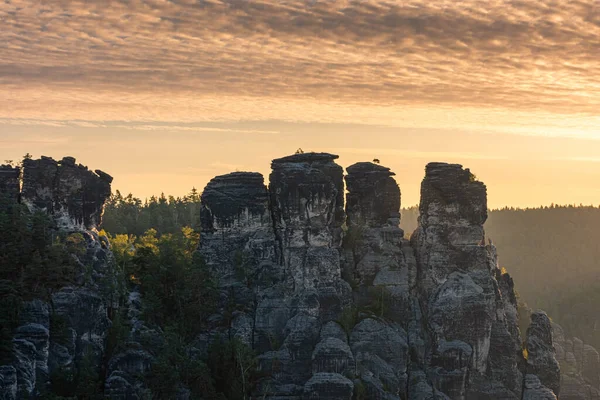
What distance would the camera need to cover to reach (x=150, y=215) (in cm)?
13138


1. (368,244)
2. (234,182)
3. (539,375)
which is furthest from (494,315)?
(234,182)

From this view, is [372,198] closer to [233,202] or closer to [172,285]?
[233,202]

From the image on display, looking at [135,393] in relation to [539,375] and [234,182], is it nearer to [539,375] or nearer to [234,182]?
[234,182]

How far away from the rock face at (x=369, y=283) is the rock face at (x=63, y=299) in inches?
414

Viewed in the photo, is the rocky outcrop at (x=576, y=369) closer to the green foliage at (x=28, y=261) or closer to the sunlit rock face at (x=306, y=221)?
the sunlit rock face at (x=306, y=221)

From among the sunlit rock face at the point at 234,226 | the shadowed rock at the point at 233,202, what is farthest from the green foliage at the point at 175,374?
the shadowed rock at the point at 233,202

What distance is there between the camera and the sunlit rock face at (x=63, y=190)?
8981cm

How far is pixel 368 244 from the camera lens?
96250 mm

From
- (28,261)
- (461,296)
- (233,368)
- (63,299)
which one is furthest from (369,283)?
(28,261)

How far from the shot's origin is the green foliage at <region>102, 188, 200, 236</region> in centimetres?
12581

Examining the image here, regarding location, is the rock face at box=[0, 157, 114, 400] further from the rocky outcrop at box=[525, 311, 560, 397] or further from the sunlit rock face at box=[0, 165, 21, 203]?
the rocky outcrop at box=[525, 311, 560, 397]

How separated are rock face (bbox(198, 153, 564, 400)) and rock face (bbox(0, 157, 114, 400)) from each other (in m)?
10.5

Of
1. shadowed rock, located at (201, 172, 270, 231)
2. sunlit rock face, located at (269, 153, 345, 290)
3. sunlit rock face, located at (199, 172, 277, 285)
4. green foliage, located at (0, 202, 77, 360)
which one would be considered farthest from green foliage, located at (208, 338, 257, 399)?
green foliage, located at (0, 202, 77, 360)

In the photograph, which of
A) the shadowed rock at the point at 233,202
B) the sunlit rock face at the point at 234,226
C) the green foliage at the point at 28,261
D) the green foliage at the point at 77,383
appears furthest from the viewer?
the shadowed rock at the point at 233,202
